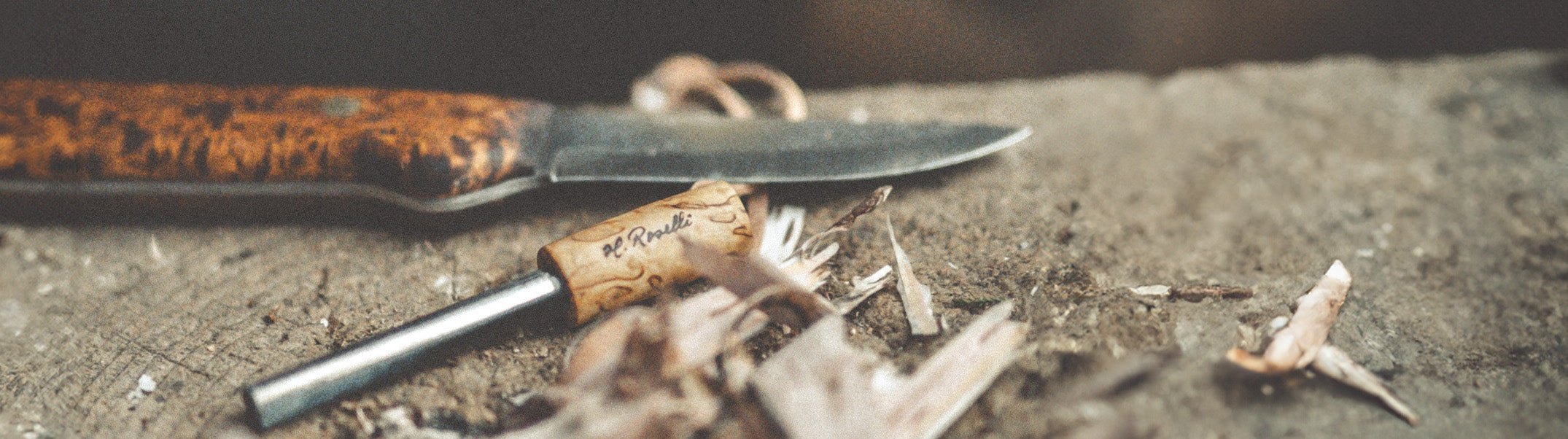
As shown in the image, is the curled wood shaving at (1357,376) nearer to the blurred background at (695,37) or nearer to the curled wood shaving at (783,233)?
the curled wood shaving at (783,233)

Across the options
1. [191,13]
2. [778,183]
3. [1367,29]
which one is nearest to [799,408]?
[778,183]

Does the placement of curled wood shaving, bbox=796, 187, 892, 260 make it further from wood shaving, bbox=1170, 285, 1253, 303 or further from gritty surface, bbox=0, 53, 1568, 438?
wood shaving, bbox=1170, 285, 1253, 303

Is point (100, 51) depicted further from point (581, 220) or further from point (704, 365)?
point (704, 365)

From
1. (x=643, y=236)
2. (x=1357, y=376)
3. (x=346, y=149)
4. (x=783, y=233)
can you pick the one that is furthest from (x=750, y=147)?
(x=1357, y=376)

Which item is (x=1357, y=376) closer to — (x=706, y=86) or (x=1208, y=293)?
(x=1208, y=293)

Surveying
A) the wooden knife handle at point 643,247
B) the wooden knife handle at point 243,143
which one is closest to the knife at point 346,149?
the wooden knife handle at point 243,143

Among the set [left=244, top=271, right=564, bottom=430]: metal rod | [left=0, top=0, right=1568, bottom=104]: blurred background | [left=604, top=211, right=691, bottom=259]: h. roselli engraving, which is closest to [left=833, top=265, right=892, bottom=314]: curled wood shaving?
[left=604, top=211, right=691, bottom=259]: h. roselli engraving
